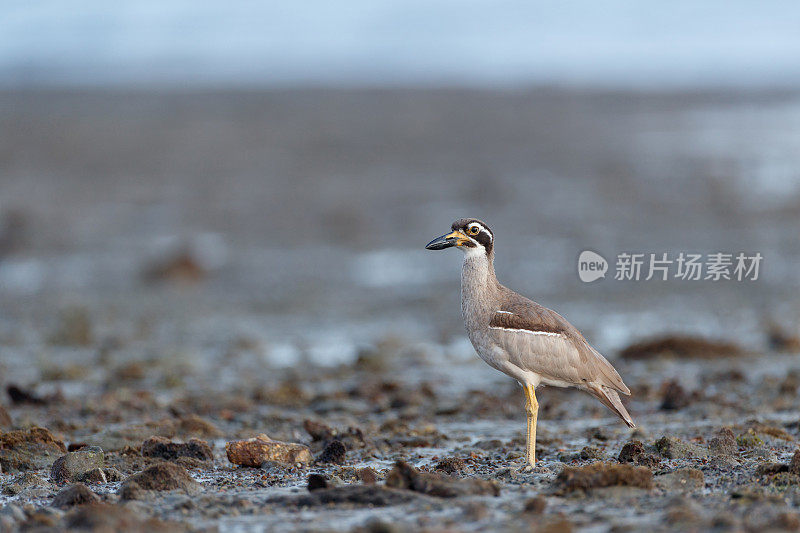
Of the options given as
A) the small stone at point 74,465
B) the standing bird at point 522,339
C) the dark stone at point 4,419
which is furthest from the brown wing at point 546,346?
the dark stone at point 4,419

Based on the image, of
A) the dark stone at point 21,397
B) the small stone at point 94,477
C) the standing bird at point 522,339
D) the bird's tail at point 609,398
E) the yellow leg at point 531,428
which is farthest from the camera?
the dark stone at point 21,397

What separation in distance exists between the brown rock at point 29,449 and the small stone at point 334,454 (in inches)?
77.2

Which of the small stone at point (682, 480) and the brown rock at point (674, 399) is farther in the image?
the brown rock at point (674, 399)

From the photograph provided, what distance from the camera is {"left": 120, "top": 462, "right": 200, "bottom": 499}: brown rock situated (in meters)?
6.86

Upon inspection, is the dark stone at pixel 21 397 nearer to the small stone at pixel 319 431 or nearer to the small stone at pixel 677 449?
the small stone at pixel 319 431

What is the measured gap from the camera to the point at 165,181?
27.1 m

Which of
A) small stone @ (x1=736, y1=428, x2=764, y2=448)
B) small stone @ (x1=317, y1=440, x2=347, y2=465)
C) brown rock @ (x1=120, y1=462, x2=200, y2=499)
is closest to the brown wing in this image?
small stone @ (x1=736, y1=428, x2=764, y2=448)

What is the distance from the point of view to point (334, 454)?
8062 mm

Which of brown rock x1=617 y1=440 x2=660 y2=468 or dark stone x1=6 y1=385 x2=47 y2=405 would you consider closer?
brown rock x1=617 y1=440 x2=660 y2=468

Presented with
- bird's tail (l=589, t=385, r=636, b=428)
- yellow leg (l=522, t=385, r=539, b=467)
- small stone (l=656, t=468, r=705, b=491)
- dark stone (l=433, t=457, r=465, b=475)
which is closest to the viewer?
small stone (l=656, t=468, r=705, b=491)

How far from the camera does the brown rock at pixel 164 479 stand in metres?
6.86

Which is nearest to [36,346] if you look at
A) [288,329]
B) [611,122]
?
[288,329]

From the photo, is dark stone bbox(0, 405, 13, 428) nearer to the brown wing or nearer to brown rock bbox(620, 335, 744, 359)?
Result: the brown wing

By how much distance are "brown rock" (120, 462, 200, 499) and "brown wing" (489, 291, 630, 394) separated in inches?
94.0
